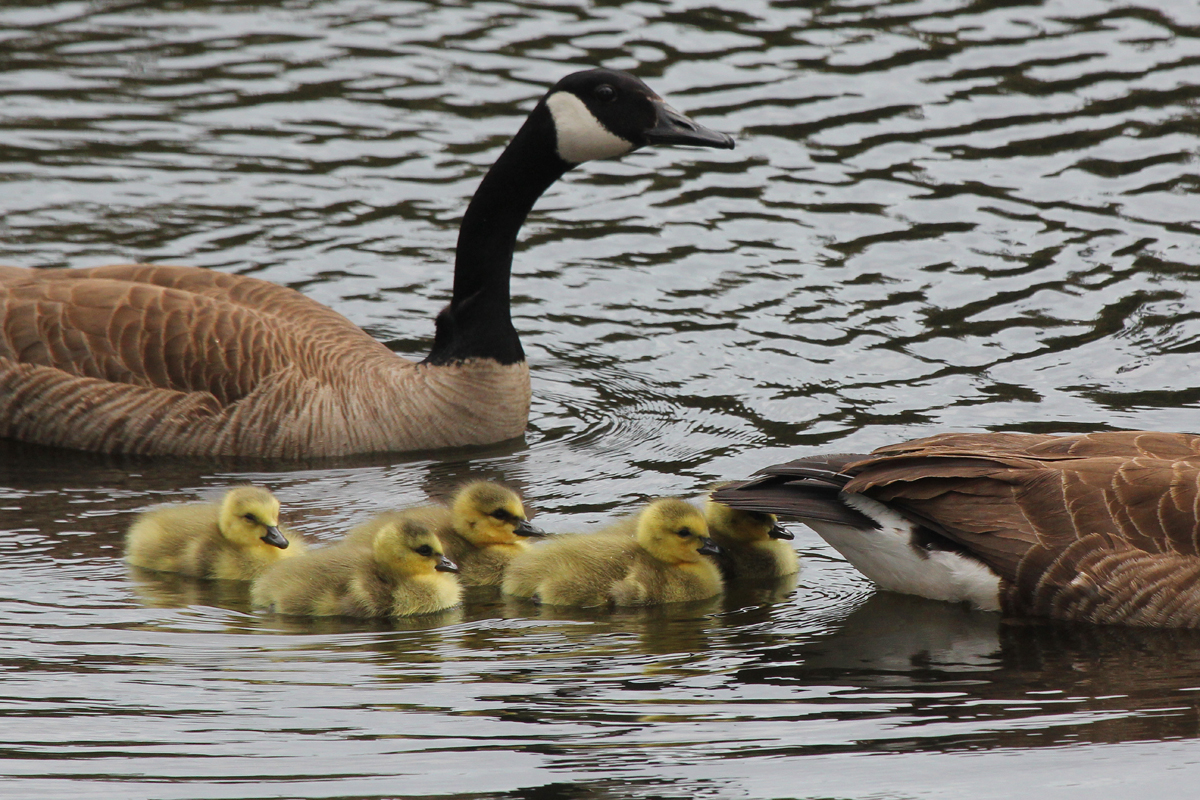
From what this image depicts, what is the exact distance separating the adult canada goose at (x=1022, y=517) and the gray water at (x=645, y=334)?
0.17m

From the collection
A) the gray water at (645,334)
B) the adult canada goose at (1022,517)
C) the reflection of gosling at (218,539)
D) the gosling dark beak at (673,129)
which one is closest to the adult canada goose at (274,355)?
the gosling dark beak at (673,129)

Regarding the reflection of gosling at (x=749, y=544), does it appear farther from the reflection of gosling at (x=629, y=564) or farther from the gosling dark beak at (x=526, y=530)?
the gosling dark beak at (x=526, y=530)

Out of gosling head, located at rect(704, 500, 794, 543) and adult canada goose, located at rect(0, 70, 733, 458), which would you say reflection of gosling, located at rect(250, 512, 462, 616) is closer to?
gosling head, located at rect(704, 500, 794, 543)

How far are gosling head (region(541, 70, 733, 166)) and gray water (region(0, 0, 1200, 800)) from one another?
65.6 inches

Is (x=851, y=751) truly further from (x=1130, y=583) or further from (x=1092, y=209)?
(x=1092, y=209)

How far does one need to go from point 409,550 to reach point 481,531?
56cm

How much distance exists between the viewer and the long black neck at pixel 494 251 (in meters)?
10.2

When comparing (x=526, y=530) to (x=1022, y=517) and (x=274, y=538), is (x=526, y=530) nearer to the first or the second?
(x=274, y=538)

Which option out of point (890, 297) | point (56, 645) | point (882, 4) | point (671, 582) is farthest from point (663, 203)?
point (56, 645)

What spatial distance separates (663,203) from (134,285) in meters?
4.76

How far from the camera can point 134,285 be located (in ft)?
32.5

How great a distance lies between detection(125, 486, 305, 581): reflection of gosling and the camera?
7.80 m

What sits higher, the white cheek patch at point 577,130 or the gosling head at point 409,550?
the white cheek patch at point 577,130

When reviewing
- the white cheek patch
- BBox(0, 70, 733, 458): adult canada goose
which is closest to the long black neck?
BBox(0, 70, 733, 458): adult canada goose
